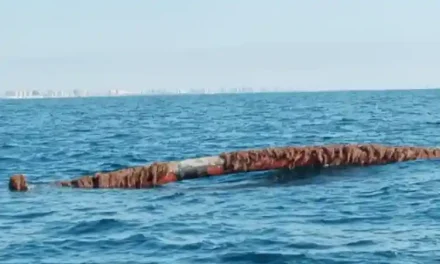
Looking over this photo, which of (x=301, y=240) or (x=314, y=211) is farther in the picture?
(x=314, y=211)

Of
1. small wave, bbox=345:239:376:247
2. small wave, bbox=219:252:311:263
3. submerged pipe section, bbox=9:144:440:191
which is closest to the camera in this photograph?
small wave, bbox=219:252:311:263

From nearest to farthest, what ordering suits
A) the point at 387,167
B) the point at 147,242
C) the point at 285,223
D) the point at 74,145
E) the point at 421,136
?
the point at 147,242 → the point at 285,223 → the point at 387,167 → the point at 421,136 → the point at 74,145

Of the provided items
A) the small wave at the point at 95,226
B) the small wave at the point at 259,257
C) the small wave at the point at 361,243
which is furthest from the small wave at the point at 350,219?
the small wave at the point at 95,226

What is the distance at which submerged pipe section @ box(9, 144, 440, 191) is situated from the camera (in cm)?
2359

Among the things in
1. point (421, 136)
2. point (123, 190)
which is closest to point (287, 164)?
point (123, 190)

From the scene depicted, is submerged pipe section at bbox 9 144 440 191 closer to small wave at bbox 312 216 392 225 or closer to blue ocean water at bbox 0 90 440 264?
blue ocean water at bbox 0 90 440 264

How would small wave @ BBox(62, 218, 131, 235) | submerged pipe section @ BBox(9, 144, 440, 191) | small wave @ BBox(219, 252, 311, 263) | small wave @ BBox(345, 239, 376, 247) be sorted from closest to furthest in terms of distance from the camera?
small wave @ BBox(219, 252, 311, 263)
small wave @ BBox(345, 239, 376, 247)
small wave @ BBox(62, 218, 131, 235)
submerged pipe section @ BBox(9, 144, 440, 191)

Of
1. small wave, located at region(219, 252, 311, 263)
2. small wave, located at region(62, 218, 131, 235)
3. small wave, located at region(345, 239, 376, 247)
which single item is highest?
small wave, located at region(345, 239, 376, 247)

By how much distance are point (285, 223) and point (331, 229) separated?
1.11m

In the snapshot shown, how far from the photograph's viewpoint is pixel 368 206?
19.3 m

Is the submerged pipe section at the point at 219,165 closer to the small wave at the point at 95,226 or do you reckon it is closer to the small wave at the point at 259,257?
the small wave at the point at 95,226

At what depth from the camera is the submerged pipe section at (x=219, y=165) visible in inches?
929

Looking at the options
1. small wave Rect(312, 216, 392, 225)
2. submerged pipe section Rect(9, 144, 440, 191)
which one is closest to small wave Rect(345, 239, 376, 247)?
small wave Rect(312, 216, 392, 225)

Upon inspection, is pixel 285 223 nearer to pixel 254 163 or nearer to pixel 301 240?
pixel 301 240
